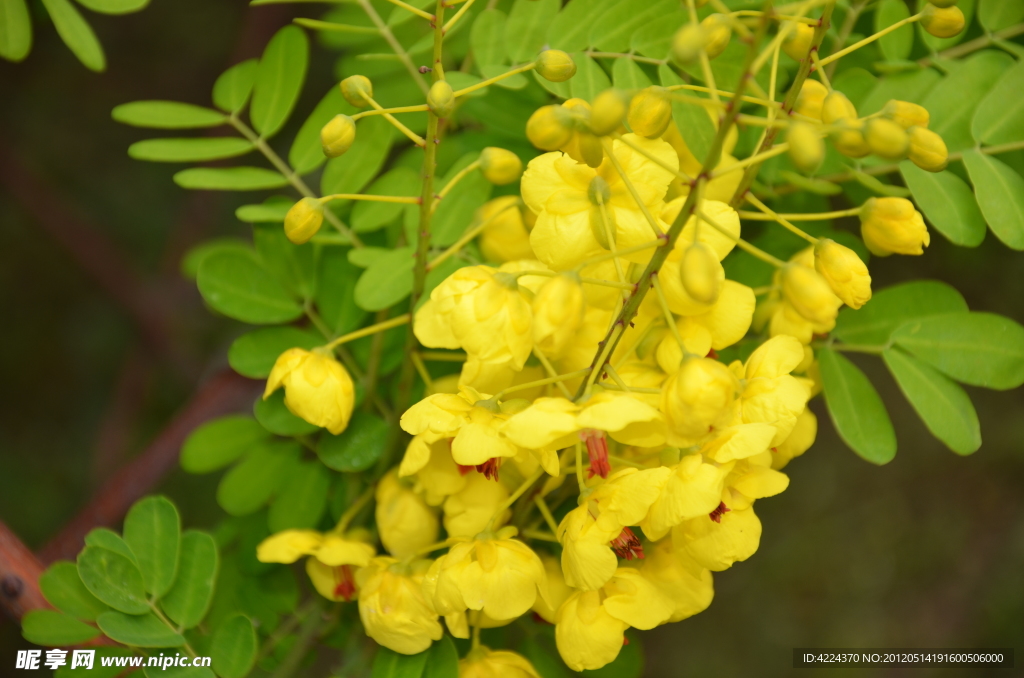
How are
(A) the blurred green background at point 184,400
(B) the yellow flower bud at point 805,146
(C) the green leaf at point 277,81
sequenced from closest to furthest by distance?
(B) the yellow flower bud at point 805,146
(C) the green leaf at point 277,81
(A) the blurred green background at point 184,400

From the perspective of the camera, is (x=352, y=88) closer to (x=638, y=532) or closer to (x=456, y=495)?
Answer: (x=456, y=495)

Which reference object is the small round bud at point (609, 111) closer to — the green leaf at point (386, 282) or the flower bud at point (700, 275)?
A: the flower bud at point (700, 275)

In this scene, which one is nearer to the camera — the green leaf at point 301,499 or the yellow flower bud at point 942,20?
the yellow flower bud at point 942,20

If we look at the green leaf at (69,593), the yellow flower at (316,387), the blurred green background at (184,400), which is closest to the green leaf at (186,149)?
the yellow flower at (316,387)

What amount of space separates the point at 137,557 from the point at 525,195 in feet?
2.50

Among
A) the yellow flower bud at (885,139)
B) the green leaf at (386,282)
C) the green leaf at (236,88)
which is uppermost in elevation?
the green leaf at (236,88)

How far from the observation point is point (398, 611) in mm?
989

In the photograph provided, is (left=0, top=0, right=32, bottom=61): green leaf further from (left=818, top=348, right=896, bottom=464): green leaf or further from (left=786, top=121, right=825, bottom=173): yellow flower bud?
(left=818, top=348, right=896, bottom=464): green leaf

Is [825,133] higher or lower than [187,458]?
higher

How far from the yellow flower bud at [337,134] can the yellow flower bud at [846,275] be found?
1.86ft

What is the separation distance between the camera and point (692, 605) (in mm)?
965

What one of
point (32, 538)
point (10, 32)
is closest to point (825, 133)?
point (10, 32)

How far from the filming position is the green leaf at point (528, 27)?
3.84ft

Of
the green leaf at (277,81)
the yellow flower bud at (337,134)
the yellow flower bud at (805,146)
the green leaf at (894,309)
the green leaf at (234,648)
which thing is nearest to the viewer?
the yellow flower bud at (805,146)
